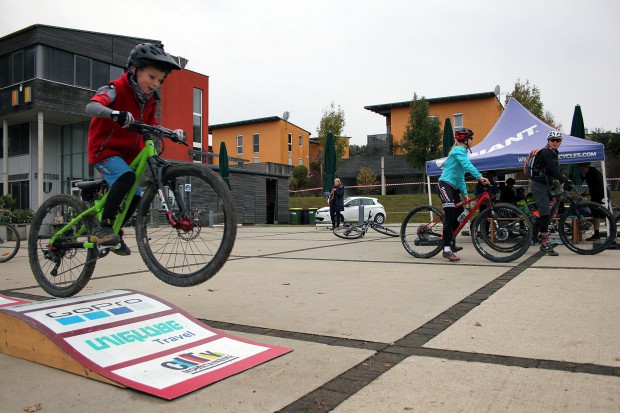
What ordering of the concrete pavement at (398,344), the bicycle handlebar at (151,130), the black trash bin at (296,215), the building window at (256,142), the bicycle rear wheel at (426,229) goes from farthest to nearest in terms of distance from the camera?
the building window at (256,142) → the black trash bin at (296,215) → the bicycle rear wheel at (426,229) → the bicycle handlebar at (151,130) → the concrete pavement at (398,344)

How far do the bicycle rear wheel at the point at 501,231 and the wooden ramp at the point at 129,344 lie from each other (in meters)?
4.56

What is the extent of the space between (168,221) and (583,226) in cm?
715

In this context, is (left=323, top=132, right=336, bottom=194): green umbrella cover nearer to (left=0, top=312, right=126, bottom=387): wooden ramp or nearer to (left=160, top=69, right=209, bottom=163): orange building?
(left=160, top=69, right=209, bottom=163): orange building

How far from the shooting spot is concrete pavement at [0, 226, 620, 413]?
1910 millimetres

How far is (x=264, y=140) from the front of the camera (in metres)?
54.7

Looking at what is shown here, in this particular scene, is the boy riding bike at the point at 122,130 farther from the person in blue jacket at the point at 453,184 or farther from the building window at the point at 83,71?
the building window at the point at 83,71

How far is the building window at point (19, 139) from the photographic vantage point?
83.5 feet

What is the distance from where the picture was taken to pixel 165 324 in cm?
277

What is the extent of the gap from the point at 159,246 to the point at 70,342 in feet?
3.06

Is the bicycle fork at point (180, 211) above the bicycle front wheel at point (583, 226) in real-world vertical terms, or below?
above

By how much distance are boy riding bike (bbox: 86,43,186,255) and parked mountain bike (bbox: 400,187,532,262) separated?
4471mm

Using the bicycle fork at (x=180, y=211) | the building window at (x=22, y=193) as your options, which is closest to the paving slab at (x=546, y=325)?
the bicycle fork at (x=180, y=211)

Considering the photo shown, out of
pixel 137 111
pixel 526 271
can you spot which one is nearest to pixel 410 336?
pixel 137 111

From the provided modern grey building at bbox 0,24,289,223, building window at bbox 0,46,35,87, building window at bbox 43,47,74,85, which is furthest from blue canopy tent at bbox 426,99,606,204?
building window at bbox 0,46,35,87
